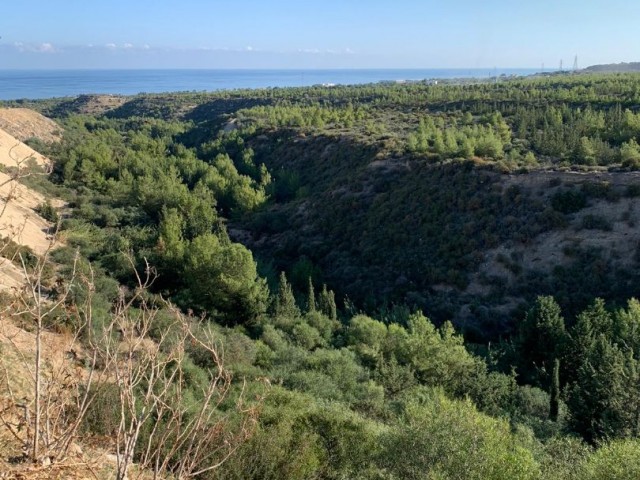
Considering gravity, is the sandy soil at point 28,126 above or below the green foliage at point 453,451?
above

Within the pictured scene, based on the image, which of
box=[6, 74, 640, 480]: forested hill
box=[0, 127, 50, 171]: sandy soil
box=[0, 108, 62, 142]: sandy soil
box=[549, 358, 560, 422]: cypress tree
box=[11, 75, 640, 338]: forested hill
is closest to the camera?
box=[6, 74, 640, 480]: forested hill

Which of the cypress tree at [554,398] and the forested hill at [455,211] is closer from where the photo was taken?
the cypress tree at [554,398]

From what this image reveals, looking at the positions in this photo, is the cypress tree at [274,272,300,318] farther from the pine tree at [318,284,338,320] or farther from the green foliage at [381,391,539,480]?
the green foliage at [381,391,539,480]

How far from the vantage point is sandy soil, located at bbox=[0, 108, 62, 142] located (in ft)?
206

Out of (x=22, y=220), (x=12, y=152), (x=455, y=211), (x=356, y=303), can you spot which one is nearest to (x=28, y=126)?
(x=12, y=152)

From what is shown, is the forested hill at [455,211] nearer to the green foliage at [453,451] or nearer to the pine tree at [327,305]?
the pine tree at [327,305]

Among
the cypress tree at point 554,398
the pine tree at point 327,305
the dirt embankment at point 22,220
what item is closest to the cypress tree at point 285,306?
the pine tree at point 327,305

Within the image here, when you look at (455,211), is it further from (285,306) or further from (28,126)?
(28,126)

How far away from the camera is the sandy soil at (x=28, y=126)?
6288 cm

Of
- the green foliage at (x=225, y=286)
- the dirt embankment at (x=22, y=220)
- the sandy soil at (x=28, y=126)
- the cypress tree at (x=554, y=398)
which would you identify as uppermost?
the sandy soil at (x=28, y=126)

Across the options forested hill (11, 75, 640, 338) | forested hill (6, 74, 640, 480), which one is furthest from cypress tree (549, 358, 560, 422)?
forested hill (11, 75, 640, 338)

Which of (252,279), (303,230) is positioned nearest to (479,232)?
(303,230)

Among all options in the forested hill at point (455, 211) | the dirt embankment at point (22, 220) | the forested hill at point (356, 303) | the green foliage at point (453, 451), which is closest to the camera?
the forested hill at point (356, 303)

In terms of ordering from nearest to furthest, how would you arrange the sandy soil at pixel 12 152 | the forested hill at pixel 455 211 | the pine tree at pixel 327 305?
the pine tree at pixel 327 305, the forested hill at pixel 455 211, the sandy soil at pixel 12 152
